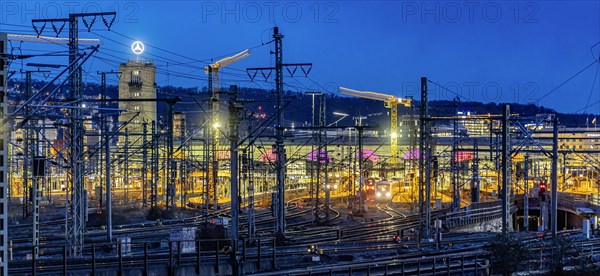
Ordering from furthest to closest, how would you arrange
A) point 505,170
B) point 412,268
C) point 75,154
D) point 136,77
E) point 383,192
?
point 136,77, point 383,192, point 505,170, point 75,154, point 412,268

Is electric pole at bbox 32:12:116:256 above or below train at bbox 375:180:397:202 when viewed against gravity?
above

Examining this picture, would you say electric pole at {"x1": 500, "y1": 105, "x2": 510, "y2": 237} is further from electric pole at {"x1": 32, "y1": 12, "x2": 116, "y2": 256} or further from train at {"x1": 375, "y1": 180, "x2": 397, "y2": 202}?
train at {"x1": 375, "y1": 180, "x2": 397, "y2": 202}

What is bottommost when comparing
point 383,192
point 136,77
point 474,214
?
point 474,214

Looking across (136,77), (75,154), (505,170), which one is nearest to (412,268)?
(505,170)

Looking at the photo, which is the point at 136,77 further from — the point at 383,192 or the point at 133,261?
the point at 133,261

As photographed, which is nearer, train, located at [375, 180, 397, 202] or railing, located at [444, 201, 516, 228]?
railing, located at [444, 201, 516, 228]

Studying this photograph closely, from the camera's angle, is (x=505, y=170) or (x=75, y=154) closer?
(x=75, y=154)

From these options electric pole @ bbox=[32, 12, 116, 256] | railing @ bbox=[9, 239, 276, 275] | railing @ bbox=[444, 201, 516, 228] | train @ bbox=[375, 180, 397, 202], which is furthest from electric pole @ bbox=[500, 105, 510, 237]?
train @ bbox=[375, 180, 397, 202]

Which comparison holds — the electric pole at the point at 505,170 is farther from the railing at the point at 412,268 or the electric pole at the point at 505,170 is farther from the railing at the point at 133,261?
the railing at the point at 133,261

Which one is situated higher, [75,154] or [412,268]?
[75,154]

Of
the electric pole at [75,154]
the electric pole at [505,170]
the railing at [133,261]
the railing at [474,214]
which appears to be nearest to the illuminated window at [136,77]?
the railing at [474,214]

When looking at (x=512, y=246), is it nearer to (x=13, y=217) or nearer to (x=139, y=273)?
(x=139, y=273)

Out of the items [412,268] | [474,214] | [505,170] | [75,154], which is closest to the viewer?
[412,268]

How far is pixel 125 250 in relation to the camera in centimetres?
1812
